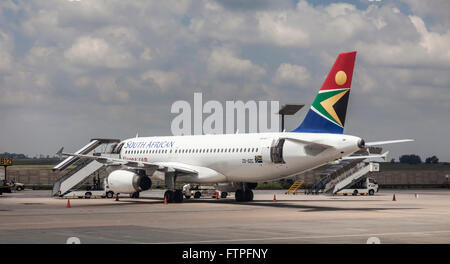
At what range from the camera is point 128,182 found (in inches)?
1592

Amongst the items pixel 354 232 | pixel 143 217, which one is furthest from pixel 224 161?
pixel 354 232

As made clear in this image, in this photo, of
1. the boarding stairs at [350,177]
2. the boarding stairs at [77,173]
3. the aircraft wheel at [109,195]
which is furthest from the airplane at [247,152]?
the boarding stairs at [350,177]

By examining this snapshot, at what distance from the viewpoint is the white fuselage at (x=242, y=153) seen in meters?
33.9

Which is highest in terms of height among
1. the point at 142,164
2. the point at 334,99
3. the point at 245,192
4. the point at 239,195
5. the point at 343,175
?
the point at 334,99

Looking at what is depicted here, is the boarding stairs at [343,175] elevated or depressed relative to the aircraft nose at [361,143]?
depressed

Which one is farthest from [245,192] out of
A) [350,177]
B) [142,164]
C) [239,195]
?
[350,177]

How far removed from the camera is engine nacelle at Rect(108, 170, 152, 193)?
40.4 meters

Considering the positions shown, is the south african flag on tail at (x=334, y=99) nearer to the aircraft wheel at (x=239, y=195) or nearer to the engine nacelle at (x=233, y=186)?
the engine nacelle at (x=233, y=186)

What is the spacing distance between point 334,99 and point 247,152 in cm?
722

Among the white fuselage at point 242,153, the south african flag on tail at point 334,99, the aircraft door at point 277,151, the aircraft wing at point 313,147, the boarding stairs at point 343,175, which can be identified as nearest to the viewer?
the south african flag on tail at point 334,99

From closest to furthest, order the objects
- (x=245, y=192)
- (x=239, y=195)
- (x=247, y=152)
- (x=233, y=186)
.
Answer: (x=247, y=152)
(x=245, y=192)
(x=239, y=195)
(x=233, y=186)

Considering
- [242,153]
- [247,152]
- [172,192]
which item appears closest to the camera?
[247,152]

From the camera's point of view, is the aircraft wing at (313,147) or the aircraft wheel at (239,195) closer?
the aircraft wing at (313,147)

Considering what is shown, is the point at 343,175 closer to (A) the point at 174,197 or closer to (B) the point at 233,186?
(B) the point at 233,186
